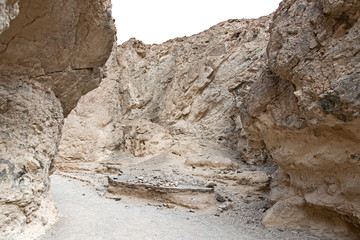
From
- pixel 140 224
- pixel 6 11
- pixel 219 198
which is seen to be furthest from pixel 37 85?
pixel 219 198

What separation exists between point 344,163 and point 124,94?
14.6 metres

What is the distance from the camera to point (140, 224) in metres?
5.00

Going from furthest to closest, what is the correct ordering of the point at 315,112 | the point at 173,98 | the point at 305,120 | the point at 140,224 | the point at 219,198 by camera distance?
the point at 173,98 < the point at 219,198 < the point at 140,224 < the point at 305,120 < the point at 315,112

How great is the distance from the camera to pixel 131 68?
17.8m

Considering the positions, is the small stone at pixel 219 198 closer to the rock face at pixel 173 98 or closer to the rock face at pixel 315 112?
the rock face at pixel 315 112

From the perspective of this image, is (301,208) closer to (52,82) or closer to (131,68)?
(52,82)

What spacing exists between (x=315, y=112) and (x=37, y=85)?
458 cm

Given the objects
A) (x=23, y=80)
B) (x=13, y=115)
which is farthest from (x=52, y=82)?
(x=13, y=115)

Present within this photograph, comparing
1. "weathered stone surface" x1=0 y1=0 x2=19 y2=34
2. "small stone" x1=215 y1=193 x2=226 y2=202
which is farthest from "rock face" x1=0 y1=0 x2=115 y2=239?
"small stone" x1=215 y1=193 x2=226 y2=202

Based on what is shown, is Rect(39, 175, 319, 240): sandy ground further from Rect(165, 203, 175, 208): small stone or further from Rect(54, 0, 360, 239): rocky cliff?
Rect(54, 0, 360, 239): rocky cliff

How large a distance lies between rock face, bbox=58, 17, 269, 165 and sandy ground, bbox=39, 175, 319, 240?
245 inches

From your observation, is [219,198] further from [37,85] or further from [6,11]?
[6,11]

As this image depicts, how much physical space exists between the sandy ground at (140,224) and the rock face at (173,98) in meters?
6.23

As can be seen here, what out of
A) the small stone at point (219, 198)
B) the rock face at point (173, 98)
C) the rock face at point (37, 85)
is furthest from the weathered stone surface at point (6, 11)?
the rock face at point (173, 98)
